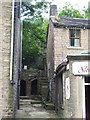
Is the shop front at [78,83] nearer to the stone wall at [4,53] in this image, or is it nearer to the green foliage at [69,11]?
the stone wall at [4,53]

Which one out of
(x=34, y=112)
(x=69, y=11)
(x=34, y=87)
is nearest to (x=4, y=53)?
(x=34, y=112)

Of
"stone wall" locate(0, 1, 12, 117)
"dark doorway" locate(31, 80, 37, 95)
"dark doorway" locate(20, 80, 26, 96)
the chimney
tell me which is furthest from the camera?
"dark doorway" locate(31, 80, 37, 95)

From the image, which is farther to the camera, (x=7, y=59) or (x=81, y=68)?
(x=7, y=59)

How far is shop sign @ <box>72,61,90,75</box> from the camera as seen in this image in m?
8.55

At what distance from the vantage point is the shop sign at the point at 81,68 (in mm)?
8547

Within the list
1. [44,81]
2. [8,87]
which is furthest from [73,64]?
[44,81]

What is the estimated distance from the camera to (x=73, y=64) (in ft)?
28.8

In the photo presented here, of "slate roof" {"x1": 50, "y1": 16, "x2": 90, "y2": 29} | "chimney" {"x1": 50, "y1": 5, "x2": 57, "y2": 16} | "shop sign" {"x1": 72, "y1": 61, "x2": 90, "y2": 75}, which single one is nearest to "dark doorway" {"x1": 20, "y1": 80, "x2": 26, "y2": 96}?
"chimney" {"x1": 50, "y1": 5, "x2": 57, "y2": 16}

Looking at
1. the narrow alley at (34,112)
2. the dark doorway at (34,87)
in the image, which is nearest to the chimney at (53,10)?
the narrow alley at (34,112)

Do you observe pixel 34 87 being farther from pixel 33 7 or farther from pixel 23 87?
pixel 33 7

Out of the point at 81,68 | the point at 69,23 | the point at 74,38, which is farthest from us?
the point at 69,23

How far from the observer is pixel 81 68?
861 centimetres

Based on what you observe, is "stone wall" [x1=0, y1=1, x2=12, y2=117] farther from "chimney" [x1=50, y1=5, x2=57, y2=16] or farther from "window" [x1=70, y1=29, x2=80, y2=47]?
"chimney" [x1=50, y1=5, x2=57, y2=16]

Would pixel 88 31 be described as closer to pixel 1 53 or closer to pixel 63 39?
pixel 63 39
